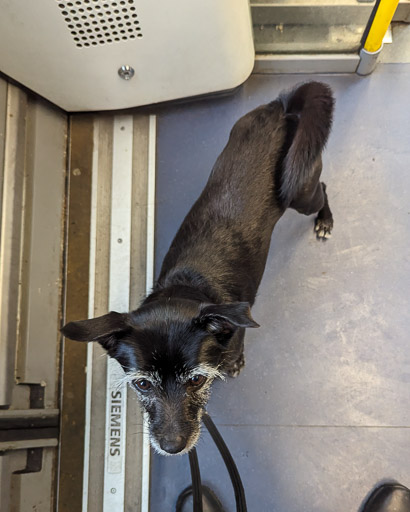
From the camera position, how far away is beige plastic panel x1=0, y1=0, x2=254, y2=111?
5.93ft

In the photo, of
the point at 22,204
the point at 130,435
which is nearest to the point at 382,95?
the point at 22,204

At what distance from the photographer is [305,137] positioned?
1.65 meters

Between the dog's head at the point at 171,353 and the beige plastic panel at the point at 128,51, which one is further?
the beige plastic panel at the point at 128,51

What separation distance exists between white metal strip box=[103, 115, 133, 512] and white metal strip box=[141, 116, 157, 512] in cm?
10

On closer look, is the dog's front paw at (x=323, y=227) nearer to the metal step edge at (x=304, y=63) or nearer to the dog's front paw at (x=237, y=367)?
the dog's front paw at (x=237, y=367)

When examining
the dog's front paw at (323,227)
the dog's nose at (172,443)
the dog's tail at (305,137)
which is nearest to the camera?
the dog's nose at (172,443)

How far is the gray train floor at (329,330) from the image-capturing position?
6.59 ft

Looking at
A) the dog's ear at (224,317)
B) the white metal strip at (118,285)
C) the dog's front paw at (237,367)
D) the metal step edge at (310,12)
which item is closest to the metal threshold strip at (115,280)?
the white metal strip at (118,285)

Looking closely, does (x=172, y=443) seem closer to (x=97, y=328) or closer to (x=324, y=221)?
(x=97, y=328)

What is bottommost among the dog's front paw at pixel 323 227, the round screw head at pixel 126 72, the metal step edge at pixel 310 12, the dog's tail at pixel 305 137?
the dog's front paw at pixel 323 227

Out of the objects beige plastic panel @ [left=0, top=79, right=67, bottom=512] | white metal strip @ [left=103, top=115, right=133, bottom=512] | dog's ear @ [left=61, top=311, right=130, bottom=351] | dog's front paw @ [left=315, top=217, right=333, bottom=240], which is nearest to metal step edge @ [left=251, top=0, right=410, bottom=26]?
white metal strip @ [left=103, top=115, right=133, bottom=512]

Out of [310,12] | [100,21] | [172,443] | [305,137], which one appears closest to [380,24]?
[310,12]

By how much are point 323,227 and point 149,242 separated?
2.72 feet

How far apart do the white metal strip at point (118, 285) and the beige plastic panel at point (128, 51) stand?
0.21 m
